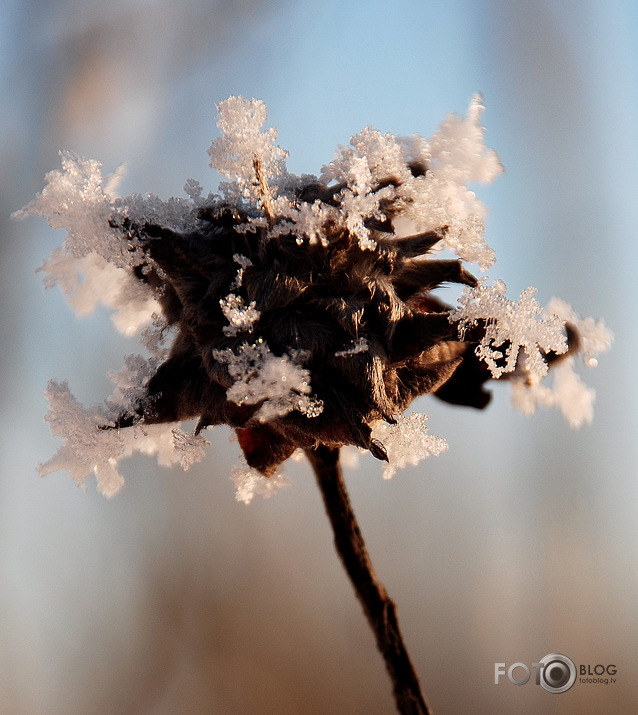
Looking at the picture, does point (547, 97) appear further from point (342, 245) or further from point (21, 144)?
point (21, 144)

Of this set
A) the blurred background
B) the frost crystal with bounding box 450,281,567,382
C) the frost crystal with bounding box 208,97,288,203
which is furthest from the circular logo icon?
the frost crystal with bounding box 208,97,288,203

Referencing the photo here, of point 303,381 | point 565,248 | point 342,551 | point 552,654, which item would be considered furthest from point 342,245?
point 552,654

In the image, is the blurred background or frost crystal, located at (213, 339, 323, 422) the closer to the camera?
frost crystal, located at (213, 339, 323, 422)

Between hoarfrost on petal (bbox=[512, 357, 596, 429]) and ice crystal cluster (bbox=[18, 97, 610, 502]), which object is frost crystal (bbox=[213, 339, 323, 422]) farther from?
hoarfrost on petal (bbox=[512, 357, 596, 429])

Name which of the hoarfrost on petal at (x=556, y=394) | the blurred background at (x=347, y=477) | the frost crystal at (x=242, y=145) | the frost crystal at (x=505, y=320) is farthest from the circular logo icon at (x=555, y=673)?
the frost crystal at (x=242, y=145)

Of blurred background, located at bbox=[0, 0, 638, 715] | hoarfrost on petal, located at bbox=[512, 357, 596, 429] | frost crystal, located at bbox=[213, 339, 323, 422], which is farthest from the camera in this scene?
blurred background, located at bbox=[0, 0, 638, 715]

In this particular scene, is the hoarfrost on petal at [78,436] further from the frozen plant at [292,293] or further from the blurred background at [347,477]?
the blurred background at [347,477]

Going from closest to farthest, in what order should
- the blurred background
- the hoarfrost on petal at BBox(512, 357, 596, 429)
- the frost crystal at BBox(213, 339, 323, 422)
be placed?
the frost crystal at BBox(213, 339, 323, 422)
the hoarfrost on petal at BBox(512, 357, 596, 429)
the blurred background
